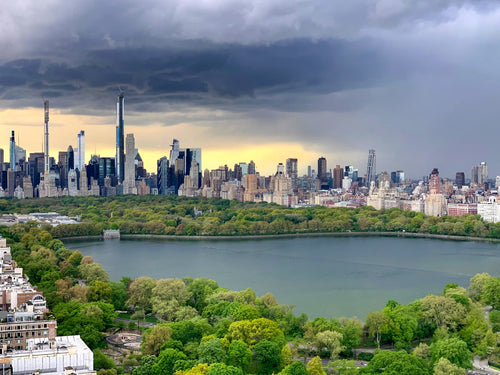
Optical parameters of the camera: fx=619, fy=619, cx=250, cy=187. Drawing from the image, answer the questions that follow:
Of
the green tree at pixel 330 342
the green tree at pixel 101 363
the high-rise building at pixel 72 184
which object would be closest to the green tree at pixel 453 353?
the green tree at pixel 330 342

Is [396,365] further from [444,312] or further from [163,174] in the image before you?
[163,174]

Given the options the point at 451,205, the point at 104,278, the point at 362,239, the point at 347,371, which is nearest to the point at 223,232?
the point at 362,239

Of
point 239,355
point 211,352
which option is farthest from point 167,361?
point 239,355

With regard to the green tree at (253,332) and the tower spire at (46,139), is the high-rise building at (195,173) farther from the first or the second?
the green tree at (253,332)

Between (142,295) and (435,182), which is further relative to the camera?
(435,182)

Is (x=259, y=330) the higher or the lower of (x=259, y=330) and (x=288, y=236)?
the lower

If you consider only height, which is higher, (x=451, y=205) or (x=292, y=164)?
(x=292, y=164)

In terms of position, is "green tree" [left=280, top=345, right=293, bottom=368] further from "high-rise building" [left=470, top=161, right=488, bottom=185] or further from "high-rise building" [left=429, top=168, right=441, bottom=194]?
"high-rise building" [left=470, top=161, right=488, bottom=185]

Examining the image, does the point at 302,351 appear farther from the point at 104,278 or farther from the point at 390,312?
the point at 104,278
